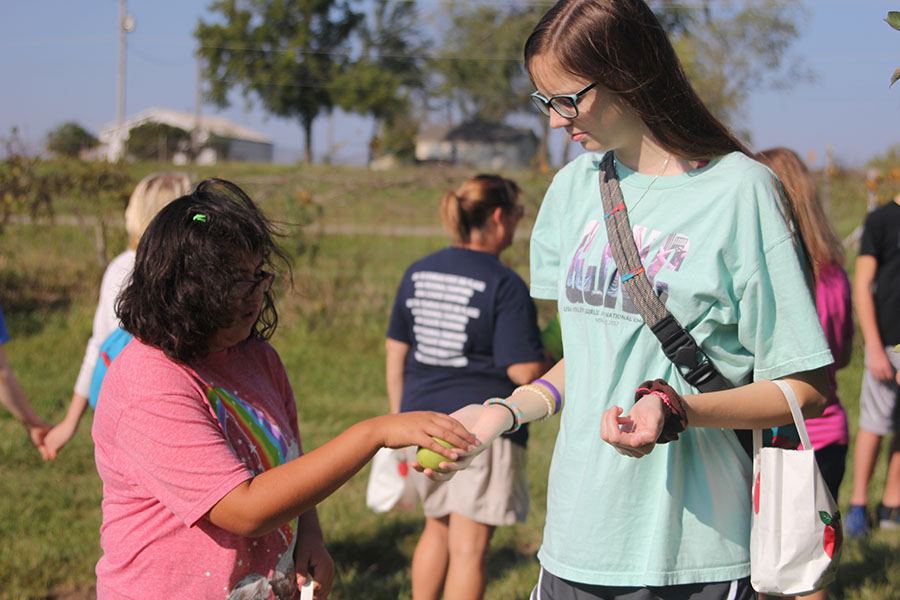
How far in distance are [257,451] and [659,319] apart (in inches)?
35.0

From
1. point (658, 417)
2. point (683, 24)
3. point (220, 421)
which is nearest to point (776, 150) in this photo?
point (658, 417)

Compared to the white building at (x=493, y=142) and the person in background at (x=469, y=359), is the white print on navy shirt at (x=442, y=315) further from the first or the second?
the white building at (x=493, y=142)

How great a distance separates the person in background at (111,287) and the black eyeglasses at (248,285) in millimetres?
1705

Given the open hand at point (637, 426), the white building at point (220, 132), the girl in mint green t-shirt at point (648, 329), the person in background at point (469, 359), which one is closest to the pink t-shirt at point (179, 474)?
the girl in mint green t-shirt at point (648, 329)

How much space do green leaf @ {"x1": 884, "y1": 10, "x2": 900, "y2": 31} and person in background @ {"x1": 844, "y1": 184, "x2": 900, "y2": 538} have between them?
127 inches

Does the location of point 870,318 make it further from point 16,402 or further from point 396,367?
point 16,402

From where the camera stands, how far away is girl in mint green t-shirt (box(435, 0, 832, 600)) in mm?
1620

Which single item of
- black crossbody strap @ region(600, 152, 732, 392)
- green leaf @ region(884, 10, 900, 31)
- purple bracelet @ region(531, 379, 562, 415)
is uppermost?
green leaf @ region(884, 10, 900, 31)

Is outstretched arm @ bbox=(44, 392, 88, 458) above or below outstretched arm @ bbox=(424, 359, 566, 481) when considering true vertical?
below

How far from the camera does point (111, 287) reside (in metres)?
3.31

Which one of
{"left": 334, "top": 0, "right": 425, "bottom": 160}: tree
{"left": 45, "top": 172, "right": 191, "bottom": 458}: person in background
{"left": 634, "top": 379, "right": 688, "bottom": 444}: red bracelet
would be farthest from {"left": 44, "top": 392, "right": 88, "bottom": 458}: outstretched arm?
{"left": 334, "top": 0, "right": 425, "bottom": 160}: tree

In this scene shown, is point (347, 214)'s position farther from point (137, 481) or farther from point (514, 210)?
point (137, 481)

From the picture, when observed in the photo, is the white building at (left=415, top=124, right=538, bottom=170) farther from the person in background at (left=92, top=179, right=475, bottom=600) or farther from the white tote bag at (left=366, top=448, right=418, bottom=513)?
the person in background at (left=92, top=179, right=475, bottom=600)

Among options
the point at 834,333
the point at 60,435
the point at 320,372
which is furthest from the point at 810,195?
the point at 320,372
